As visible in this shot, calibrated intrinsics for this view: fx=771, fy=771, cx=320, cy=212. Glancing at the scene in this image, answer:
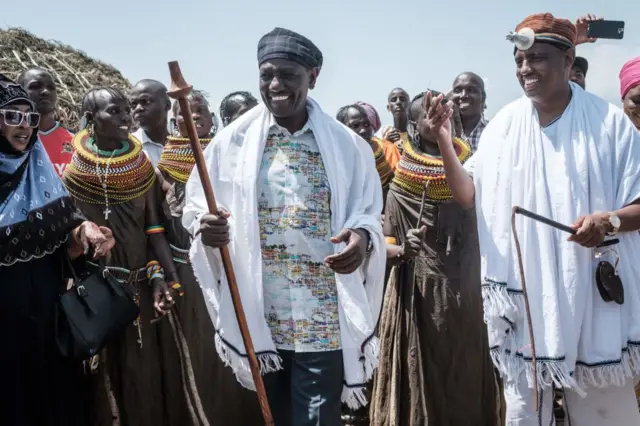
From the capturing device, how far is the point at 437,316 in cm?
507

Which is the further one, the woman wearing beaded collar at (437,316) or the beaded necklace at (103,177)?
the woman wearing beaded collar at (437,316)

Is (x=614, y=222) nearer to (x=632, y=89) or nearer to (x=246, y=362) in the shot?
(x=632, y=89)

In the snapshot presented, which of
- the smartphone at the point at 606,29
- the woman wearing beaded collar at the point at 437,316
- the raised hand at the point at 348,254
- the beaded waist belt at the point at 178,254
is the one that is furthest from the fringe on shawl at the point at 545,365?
the beaded waist belt at the point at 178,254

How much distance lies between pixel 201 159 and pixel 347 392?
1.31 meters

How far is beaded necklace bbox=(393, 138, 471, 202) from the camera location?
5.07 meters

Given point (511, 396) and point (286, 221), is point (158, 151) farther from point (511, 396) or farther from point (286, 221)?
point (511, 396)

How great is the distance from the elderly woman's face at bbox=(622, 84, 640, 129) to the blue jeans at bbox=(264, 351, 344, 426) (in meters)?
2.43

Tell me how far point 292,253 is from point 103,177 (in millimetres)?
1586

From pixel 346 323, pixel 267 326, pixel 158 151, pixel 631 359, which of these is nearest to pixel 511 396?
pixel 631 359

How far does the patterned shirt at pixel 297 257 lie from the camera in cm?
360

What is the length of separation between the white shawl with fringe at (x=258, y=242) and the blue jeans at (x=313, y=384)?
0.06m

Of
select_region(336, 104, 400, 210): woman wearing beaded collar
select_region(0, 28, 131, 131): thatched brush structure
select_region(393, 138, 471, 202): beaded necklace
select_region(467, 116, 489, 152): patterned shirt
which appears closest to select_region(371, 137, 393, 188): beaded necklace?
select_region(336, 104, 400, 210): woman wearing beaded collar

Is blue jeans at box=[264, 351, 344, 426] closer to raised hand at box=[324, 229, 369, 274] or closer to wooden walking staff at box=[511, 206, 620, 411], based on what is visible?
raised hand at box=[324, 229, 369, 274]

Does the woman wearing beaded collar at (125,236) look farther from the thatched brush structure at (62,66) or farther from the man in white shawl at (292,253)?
the thatched brush structure at (62,66)
